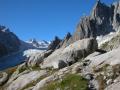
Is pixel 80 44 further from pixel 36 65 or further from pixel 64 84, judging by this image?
pixel 64 84

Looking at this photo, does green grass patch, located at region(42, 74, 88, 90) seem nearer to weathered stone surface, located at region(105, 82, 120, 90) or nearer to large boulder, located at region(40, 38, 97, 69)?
weathered stone surface, located at region(105, 82, 120, 90)

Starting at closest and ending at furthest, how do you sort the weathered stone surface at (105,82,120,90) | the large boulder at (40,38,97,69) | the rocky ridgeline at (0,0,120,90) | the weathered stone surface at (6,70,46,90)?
the weathered stone surface at (105,82,120,90) → the rocky ridgeline at (0,0,120,90) → the weathered stone surface at (6,70,46,90) → the large boulder at (40,38,97,69)

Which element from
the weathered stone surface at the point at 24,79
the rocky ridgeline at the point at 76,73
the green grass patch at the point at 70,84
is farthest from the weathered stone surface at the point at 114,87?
the weathered stone surface at the point at 24,79

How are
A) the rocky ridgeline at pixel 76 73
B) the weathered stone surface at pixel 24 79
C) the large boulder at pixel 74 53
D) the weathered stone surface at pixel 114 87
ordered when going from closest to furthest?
the weathered stone surface at pixel 114 87 → the rocky ridgeline at pixel 76 73 → the weathered stone surface at pixel 24 79 → the large boulder at pixel 74 53

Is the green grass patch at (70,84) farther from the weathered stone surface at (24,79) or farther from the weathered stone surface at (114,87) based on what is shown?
the weathered stone surface at (24,79)

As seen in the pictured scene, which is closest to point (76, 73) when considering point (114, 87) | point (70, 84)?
point (70, 84)

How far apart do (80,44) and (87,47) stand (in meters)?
1.36

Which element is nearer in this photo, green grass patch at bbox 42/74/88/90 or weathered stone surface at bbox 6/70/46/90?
green grass patch at bbox 42/74/88/90

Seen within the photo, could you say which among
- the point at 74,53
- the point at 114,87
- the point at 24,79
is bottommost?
the point at 114,87

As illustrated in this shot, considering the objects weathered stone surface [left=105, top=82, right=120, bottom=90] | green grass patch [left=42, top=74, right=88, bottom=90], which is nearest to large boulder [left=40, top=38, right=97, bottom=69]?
green grass patch [left=42, top=74, right=88, bottom=90]

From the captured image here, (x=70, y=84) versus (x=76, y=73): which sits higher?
(x=76, y=73)

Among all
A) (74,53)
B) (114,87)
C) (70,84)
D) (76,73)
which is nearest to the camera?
(114,87)

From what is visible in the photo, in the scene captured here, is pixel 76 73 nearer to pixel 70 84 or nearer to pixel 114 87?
pixel 70 84

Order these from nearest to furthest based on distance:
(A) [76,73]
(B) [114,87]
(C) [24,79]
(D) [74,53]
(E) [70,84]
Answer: (B) [114,87] → (E) [70,84] → (A) [76,73] → (C) [24,79] → (D) [74,53]
